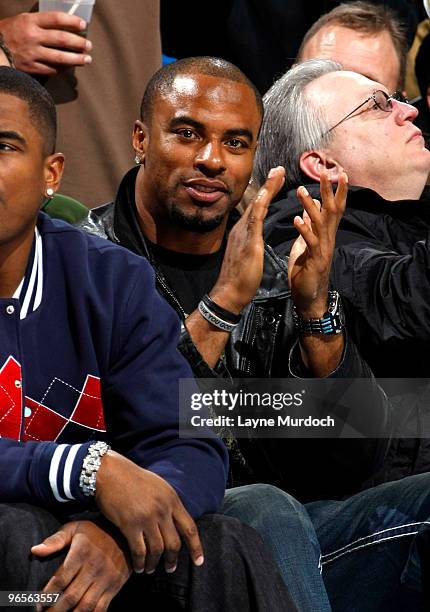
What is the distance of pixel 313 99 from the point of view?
11.1 ft

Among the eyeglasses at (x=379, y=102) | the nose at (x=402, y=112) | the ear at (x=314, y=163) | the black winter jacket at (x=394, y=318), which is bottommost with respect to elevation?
the black winter jacket at (x=394, y=318)

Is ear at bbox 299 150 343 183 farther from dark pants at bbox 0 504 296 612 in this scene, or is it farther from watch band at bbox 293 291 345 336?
dark pants at bbox 0 504 296 612

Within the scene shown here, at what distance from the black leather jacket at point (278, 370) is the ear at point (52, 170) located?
0.44m

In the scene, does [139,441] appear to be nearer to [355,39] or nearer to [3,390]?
[3,390]

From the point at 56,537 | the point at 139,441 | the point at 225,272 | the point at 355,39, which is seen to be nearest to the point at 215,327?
the point at 225,272

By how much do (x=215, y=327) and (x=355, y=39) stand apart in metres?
1.74

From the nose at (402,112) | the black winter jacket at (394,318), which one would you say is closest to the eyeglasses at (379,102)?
the nose at (402,112)

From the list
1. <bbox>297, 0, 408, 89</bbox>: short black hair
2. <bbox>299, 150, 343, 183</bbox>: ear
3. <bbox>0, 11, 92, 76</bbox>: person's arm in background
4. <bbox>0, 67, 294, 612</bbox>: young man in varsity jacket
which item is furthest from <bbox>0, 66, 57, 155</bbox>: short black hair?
<bbox>297, 0, 408, 89</bbox>: short black hair

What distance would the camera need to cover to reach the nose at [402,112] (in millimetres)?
3369

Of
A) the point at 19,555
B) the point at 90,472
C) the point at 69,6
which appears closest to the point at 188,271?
the point at 69,6

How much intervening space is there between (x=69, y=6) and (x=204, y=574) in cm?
179

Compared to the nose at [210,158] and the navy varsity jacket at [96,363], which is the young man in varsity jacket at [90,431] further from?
the nose at [210,158]

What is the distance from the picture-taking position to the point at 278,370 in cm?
266

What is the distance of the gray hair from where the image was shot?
337 centimetres
